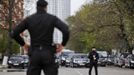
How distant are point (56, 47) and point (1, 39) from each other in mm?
67529

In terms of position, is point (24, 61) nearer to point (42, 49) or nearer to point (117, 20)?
point (117, 20)

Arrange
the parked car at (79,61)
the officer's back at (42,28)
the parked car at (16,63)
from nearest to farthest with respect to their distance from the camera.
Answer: the officer's back at (42,28), the parked car at (16,63), the parked car at (79,61)

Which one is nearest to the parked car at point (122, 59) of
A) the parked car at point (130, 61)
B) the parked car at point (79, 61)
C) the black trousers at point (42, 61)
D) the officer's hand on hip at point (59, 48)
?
the parked car at point (130, 61)

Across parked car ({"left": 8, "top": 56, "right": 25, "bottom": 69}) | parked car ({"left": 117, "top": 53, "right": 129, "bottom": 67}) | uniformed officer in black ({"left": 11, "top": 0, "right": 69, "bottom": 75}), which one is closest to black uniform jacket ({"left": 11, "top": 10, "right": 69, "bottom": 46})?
uniformed officer in black ({"left": 11, "top": 0, "right": 69, "bottom": 75})

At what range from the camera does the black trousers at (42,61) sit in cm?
905

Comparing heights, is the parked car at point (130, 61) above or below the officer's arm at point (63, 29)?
below

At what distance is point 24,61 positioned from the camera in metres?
53.6

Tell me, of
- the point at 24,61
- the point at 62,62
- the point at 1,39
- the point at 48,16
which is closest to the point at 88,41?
the point at 1,39

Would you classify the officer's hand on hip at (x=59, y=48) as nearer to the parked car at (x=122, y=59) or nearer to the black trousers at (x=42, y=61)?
the black trousers at (x=42, y=61)

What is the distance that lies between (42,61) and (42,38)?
0.39 m

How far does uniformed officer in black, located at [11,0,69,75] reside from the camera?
29.8 ft

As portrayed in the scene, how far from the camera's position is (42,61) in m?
9.08

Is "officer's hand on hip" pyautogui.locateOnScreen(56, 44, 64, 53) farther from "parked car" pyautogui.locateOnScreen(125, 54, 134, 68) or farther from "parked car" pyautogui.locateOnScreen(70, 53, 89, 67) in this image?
"parked car" pyautogui.locateOnScreen(70, 53, 89, 67)

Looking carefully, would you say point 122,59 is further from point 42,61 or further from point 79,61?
point 42,61
